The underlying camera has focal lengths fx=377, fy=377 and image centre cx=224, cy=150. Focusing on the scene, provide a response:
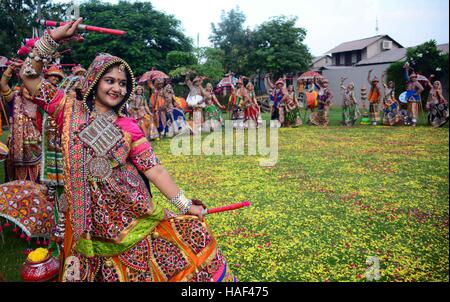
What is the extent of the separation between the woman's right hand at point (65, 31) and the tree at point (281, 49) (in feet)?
102

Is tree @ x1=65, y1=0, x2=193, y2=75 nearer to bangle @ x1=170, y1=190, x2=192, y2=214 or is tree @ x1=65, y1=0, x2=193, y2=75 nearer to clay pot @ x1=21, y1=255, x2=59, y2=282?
clay pot @ x1=21, y1=255, x2=59, y2=282

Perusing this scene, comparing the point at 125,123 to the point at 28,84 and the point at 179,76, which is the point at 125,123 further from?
the point at 179,76

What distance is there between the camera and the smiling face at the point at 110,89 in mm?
2547

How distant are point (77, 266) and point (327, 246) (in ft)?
9.54

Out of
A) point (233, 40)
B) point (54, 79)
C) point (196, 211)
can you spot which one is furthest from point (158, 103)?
point (233, 40)

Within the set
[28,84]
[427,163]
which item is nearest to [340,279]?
[28,84]

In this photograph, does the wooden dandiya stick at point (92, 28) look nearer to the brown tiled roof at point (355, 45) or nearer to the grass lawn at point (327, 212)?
the grass lawn at point (327, 212)

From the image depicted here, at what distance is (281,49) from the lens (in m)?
33.1

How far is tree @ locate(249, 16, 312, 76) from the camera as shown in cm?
3294

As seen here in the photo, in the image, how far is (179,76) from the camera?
26.7 meters

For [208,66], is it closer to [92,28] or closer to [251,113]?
[251,113]

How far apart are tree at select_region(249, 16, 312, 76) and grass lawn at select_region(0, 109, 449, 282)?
23707 millimetres

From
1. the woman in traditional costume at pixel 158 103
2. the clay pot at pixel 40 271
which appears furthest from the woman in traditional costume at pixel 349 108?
the clay pot at pixel 40 271
